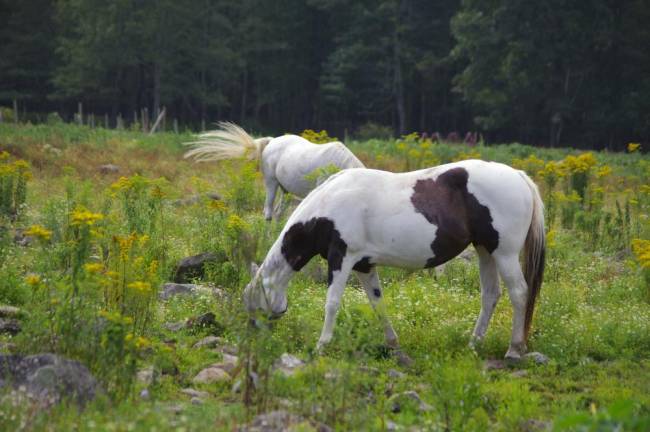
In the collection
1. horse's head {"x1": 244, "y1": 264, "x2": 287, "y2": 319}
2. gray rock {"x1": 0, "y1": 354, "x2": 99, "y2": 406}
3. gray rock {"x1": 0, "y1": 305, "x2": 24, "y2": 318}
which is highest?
horse's head {"x1": 244, "y1": 264, "x2": 287, "y2": 319}

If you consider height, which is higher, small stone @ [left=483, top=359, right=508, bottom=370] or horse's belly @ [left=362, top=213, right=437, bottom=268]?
horse's belly @ [left=362, top=213, right=437, bottom=268]

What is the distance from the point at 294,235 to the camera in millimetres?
7340

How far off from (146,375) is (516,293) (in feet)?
11.0

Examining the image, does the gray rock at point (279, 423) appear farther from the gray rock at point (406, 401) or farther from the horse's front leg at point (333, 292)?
the horse's front leg at point (333, 292)

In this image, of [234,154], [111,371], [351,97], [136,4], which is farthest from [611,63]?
[111,371]

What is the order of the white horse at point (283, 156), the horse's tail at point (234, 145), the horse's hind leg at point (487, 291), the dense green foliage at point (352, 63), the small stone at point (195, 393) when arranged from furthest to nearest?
1. the dense green foliage at point (352, 63)
2. the horse's tail at point (234, 145)
3. the white horse at point (283, 156)
4. the horse's hind leg at point (487, 291)
5. the small stone at point (195, 393)

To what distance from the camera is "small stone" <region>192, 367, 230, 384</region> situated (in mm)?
6465

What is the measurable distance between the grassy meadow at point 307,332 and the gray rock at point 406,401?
0.04m

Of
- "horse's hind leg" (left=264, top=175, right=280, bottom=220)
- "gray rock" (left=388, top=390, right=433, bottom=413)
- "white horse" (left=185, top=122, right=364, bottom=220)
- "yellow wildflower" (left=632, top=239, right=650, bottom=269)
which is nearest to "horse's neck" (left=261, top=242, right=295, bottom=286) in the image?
"gray rock" (left=388, top=390, right=433, bottom=413)

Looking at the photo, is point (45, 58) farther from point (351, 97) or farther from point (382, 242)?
point (382, 242)

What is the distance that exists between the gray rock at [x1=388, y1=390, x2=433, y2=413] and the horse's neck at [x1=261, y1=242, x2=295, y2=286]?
1.73 metres

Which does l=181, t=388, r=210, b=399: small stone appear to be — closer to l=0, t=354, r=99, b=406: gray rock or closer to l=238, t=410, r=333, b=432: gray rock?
l=0, t=354, r=99, b=406: gray rock

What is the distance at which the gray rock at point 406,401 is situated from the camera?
5.90 meters

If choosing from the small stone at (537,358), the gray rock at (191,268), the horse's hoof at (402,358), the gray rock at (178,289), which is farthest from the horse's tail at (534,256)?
the gray rock at (191,268)
